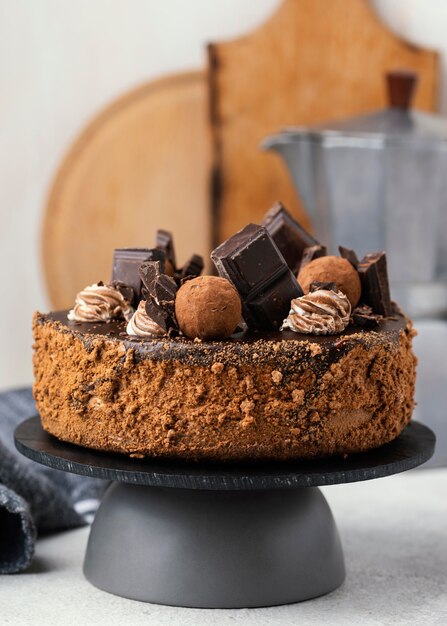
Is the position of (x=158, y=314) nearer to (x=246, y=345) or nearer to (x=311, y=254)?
(x=246, y=345)

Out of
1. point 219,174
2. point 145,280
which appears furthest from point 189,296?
point 219,174

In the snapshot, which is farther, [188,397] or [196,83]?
[196,83]

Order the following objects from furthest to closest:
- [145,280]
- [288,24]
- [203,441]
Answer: [288,24] < [145,280] < [203,441]

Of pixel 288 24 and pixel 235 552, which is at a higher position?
pixel 288 24

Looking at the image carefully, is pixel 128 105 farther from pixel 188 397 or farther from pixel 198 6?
pixel 188 397

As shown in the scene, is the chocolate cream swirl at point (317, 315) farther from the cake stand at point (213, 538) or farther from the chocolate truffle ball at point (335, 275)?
the cake stand at point (213, 538)

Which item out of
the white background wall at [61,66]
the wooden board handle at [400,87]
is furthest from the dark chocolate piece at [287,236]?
the white background wall at [61,66]
